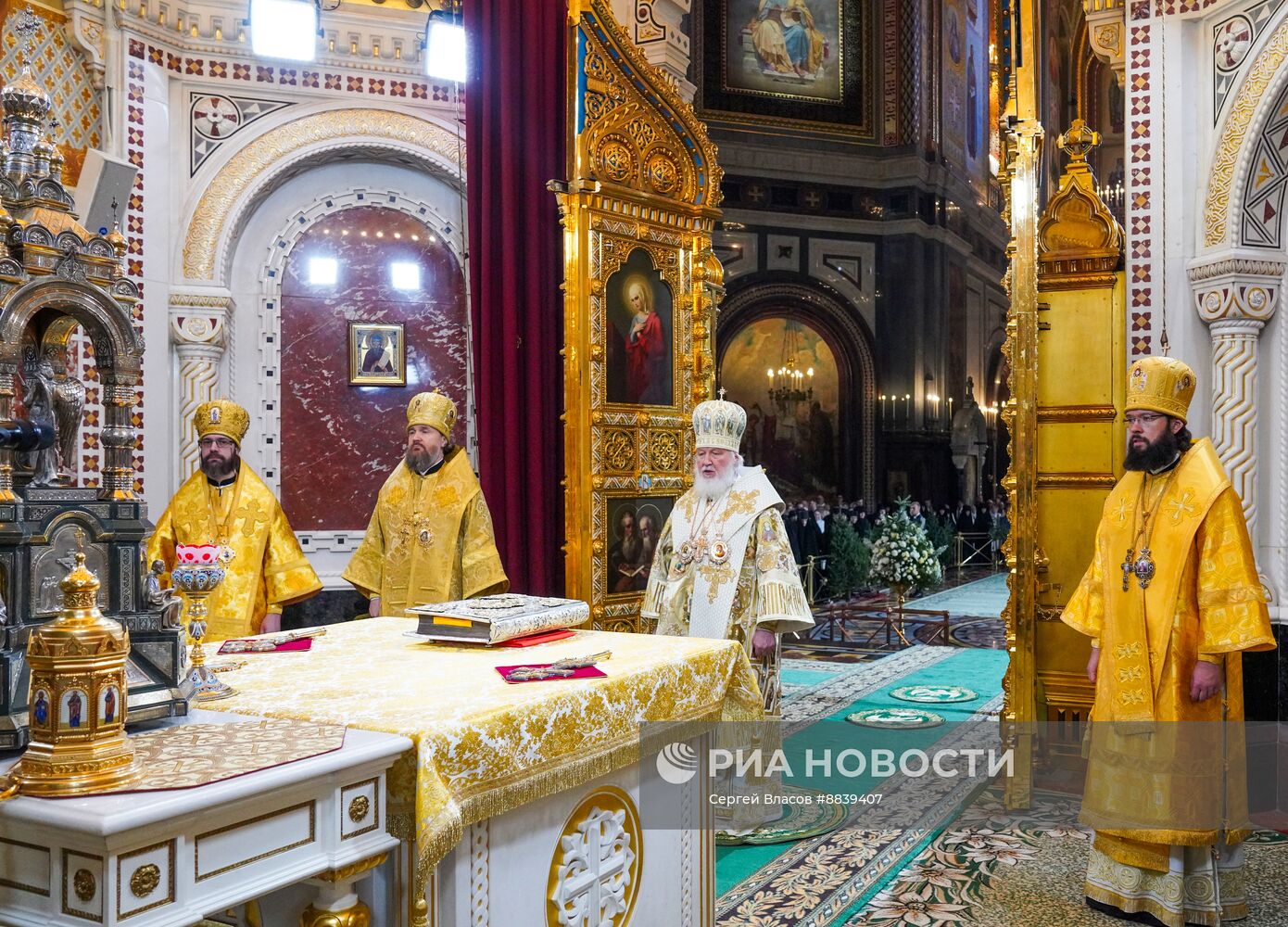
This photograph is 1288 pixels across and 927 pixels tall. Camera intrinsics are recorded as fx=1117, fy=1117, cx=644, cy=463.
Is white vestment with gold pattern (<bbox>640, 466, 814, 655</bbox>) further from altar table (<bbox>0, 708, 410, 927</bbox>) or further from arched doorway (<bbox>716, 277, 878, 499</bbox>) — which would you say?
arched doorway (<bbox>716, 277, 878, 499</bbox>)

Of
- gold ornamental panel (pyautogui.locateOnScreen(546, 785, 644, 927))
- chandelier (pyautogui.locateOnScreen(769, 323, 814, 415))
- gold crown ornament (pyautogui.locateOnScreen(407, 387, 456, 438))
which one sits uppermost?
chandelier (pyautogui.locateOnScreen(769, 323, 814, 415))

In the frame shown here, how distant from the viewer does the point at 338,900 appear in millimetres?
2129

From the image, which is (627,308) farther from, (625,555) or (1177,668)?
(1177,668)

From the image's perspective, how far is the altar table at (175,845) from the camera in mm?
1662

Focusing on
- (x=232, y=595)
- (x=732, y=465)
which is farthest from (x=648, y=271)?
(x=232, y=595)

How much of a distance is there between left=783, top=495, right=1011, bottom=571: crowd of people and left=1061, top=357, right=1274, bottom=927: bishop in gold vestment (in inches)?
335

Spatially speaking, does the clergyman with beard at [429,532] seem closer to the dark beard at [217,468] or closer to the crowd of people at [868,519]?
the dark beard at [217,468]

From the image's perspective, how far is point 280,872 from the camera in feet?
6.31

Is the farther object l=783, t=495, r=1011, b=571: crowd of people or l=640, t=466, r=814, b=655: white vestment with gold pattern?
l=783, t=495, r=1011, b=571: crowd of people

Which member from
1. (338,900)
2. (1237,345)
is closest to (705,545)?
(1237,345)

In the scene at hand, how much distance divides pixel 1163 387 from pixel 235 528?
4.34 m

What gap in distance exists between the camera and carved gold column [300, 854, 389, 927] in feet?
6.84

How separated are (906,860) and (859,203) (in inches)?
602

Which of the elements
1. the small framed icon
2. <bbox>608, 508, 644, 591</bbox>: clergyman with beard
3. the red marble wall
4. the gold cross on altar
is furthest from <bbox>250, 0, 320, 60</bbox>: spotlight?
<bbox>608, 508, 644, 591</bbox>: clergyman with beard
